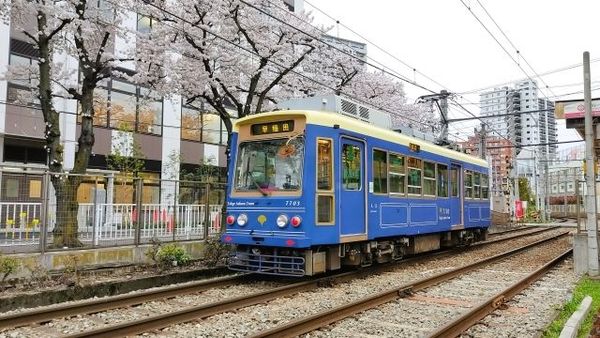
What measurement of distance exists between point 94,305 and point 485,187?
1483 centimetres

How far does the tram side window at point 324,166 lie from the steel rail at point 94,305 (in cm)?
261

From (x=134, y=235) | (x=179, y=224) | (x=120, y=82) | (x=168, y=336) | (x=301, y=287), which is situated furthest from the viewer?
(x=120, y=82)

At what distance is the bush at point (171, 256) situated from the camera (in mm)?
11086

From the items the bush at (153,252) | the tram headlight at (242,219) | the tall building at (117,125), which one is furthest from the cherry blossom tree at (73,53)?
the tram headlight at (242,219)

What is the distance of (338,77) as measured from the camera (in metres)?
25.0

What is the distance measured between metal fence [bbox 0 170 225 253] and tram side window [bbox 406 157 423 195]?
494cm

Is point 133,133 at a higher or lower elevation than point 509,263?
higher

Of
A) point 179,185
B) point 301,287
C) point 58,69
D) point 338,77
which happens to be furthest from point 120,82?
point 301,287

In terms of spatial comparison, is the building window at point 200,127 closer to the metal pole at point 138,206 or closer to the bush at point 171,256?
the metal pole at point 138,206

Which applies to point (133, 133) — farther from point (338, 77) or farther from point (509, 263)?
point (509, 263)

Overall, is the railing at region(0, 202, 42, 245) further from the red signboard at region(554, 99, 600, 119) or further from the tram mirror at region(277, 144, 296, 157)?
the red signboard at region(554, 99, 600, 119)

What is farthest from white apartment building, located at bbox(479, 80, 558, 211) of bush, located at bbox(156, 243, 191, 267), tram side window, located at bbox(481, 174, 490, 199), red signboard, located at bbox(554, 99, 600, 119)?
bush, located at bbox(156, 243, 191, 267)

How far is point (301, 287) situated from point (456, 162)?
825cm

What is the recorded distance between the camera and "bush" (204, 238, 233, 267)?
12225 millimetres
